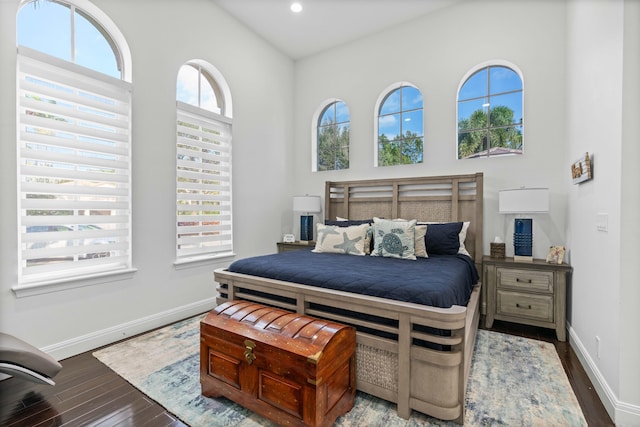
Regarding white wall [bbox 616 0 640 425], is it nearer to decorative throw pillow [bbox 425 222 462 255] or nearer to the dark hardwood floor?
the dark hardwood floor

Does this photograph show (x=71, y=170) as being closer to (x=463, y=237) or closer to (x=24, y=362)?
(x=24, y=362)

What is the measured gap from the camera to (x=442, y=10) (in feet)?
12.4

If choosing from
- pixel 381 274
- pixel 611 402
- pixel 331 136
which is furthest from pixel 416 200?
pixel 611 402

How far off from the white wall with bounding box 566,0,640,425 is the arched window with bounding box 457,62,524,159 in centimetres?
88

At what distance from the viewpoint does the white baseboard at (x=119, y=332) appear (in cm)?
242

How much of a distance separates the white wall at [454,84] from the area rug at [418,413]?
1338 mm

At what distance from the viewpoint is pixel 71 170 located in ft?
8.26

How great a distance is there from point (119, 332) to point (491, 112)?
4505mm

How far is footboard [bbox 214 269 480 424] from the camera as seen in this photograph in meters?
1.64

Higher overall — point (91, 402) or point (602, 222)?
point (602, 222)

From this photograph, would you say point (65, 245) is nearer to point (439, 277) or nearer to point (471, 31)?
point (439, 277)

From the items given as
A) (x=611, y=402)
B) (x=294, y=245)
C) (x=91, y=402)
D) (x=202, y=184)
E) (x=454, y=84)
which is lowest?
(x=91, y=402)

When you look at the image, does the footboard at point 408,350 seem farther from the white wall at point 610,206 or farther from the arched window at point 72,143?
the arched window at point 72,143

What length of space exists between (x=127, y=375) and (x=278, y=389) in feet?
4.30
